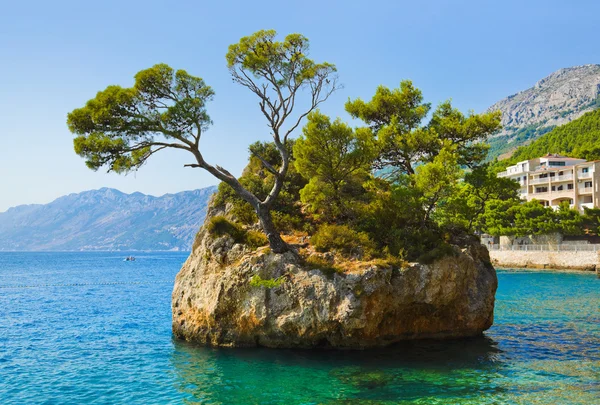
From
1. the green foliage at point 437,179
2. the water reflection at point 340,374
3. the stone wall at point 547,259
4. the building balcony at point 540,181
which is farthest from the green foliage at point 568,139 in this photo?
the water reflection at point 340,374

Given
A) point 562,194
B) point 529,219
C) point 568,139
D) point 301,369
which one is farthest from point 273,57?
point 568,139

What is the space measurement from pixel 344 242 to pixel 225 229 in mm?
6806

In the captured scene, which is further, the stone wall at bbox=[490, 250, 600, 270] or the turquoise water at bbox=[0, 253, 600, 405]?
→ the stone wall at bbox=[490, 250, 600, 270]

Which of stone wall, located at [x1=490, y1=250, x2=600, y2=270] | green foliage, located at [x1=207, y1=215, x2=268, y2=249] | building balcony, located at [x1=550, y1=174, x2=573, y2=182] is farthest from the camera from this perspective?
building balcony, located at [x1=550, y1=174, x2=573, y2=182]

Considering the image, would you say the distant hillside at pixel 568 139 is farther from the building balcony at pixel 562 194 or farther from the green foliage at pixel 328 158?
the green foliage at pixel 328 158

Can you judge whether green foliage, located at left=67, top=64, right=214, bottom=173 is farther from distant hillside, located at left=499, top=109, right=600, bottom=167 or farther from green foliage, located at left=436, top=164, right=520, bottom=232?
distant hillside, located at left=499, top=109, right=600, bottom=167

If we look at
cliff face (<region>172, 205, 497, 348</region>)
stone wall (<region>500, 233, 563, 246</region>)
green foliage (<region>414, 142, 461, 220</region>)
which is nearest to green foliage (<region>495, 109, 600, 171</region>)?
stone wall (<region>500, 233, 563, 246</region>)

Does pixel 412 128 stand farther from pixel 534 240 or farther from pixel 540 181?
pixel 540 181

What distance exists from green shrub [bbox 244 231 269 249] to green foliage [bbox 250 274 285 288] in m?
2.40

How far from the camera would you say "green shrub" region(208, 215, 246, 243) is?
85.8ft

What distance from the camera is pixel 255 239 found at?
84.6 ft

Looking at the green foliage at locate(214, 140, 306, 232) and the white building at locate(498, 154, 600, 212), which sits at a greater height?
the white building at locate(498, 154, 600, 212)

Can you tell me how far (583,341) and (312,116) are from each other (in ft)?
63.1

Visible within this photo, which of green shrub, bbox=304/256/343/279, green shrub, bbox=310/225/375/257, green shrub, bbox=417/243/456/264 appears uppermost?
green shrub, bbox=310/225/375/257
